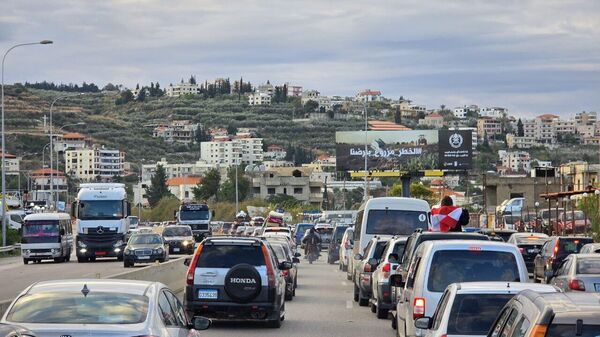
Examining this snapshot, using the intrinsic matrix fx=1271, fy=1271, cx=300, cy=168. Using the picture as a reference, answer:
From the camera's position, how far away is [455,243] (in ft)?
54.7

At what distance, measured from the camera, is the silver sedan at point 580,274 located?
24755 mm

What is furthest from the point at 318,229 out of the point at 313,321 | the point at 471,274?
the point at 471,274

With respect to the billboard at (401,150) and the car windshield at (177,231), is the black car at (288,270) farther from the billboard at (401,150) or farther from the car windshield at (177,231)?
the billboard at (401,150)

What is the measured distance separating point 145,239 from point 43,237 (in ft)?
27.2

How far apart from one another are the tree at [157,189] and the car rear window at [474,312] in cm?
16681

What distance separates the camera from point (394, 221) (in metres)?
34.1

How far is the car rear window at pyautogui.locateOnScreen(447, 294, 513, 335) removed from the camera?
13.2 meters

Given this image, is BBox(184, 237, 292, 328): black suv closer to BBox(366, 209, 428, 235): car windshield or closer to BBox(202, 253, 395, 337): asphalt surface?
BBox(202, 253, 395, 337): asphalt surface

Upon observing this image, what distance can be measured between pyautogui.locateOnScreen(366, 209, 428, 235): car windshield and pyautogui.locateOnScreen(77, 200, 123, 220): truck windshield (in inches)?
971

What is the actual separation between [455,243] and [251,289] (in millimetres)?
7392

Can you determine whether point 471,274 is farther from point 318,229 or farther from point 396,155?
point 396,155

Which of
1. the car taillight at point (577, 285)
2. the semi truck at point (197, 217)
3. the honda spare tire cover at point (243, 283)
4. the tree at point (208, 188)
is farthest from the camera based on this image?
the tree at point (208, 188)

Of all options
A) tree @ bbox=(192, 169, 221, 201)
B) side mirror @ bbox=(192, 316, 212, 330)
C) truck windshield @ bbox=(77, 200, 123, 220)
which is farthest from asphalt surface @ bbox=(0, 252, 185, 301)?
tree @ bbox=(192, 169, 221, 201)

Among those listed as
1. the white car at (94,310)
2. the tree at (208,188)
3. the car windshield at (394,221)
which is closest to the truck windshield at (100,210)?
the car windshield at (394,221)
